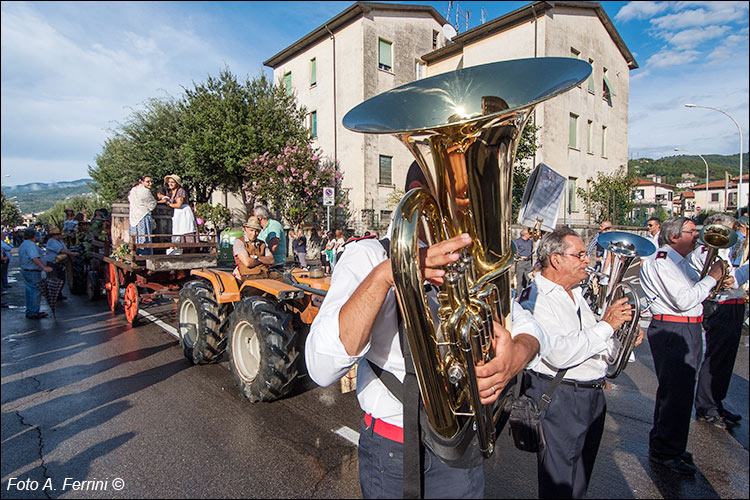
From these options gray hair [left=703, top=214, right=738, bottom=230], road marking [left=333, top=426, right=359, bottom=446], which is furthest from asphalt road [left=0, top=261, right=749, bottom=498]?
gray hair [left=703, top=214, right=738, bottom=230]

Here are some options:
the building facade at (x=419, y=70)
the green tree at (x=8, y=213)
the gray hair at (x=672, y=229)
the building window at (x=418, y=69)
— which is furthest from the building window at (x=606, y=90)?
the green tree at (x=8, y=213)

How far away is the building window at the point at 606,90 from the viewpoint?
2128 centimetres

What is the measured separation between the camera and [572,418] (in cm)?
225

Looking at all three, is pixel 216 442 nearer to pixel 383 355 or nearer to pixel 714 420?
pixel 383 355

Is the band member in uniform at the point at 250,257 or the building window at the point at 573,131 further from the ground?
the building window at the point at 573,131

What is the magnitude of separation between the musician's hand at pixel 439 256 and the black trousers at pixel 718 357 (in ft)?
12.7

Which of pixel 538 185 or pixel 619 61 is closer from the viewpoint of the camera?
pixel 538 185

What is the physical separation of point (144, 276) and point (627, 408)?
694 centimetres

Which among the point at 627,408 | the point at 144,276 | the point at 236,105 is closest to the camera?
the point at 627,408

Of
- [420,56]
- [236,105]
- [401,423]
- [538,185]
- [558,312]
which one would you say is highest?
[420,56]

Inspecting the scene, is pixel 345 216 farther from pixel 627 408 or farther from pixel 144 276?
pixel 627 408

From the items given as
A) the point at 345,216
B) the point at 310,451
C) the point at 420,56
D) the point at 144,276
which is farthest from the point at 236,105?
the point at 310,451

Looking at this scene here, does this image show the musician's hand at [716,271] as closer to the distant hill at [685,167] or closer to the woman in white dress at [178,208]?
A: the woman in white dress at [178,208]

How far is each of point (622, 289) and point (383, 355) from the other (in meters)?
1.97
